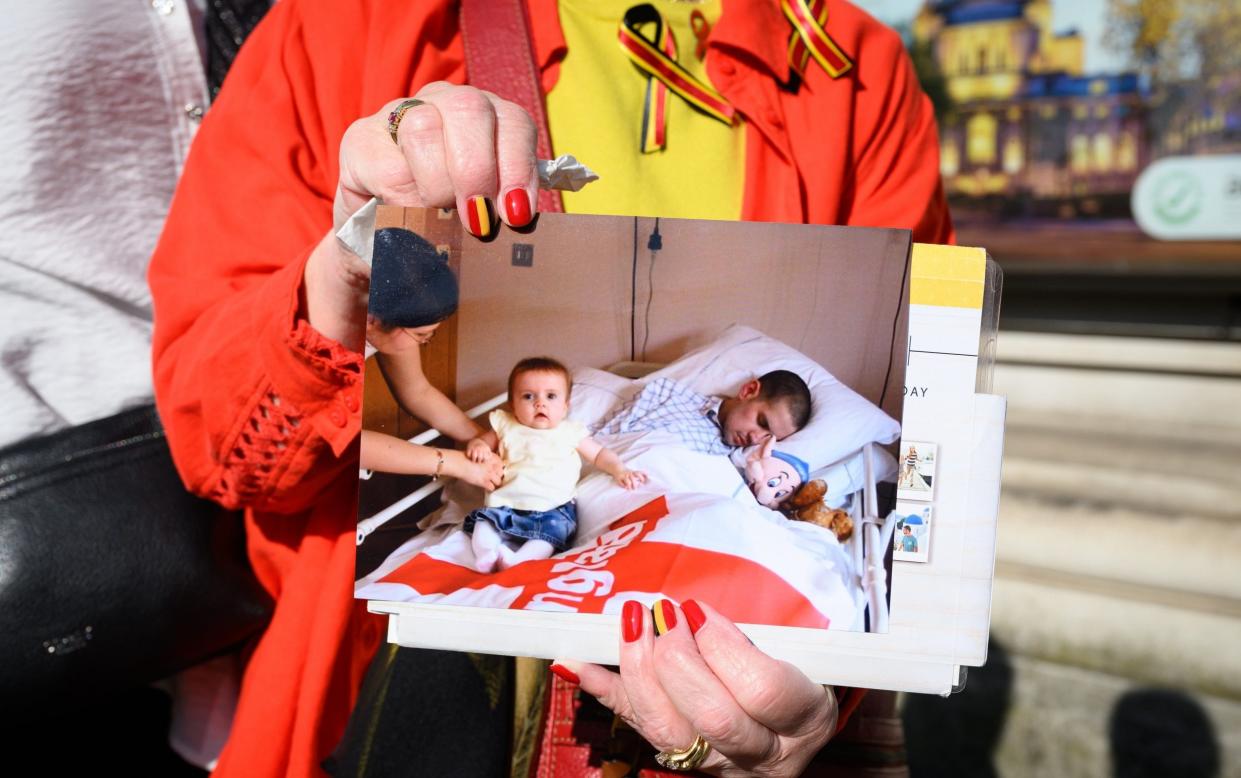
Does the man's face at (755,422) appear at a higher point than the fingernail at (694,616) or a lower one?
higher

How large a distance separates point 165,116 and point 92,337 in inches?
10.0

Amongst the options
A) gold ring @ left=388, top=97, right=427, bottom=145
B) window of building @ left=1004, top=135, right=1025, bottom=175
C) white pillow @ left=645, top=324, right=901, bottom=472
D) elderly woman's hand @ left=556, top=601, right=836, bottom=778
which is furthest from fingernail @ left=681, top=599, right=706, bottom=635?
window of building @ left=1004, top=135, right=1025, bottom=175

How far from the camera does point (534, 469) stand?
2.05 feet

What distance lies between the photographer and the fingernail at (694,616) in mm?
583

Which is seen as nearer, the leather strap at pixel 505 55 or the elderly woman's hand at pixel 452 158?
the elderly woman's hand at pixel 452 158

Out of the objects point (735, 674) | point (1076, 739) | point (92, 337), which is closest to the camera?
point (735, 674)

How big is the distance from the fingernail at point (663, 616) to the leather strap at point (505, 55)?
0.39 meters

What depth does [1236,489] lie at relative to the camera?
1851 mm

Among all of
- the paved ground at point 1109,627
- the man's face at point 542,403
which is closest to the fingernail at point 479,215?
the man's face at point 542,403

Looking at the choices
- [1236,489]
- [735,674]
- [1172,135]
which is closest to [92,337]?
[735,674]

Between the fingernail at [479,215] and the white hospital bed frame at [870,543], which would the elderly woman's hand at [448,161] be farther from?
the white hospital bed frame at [870,543]

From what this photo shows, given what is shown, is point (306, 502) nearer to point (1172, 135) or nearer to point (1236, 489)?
point (1236, 489)

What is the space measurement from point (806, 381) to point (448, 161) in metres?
0.29

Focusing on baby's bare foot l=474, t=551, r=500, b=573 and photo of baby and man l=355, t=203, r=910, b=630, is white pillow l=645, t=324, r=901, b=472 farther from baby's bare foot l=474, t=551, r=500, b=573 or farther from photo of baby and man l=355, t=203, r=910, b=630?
baby's bare foot l=474, t=551, r=500, b=573
